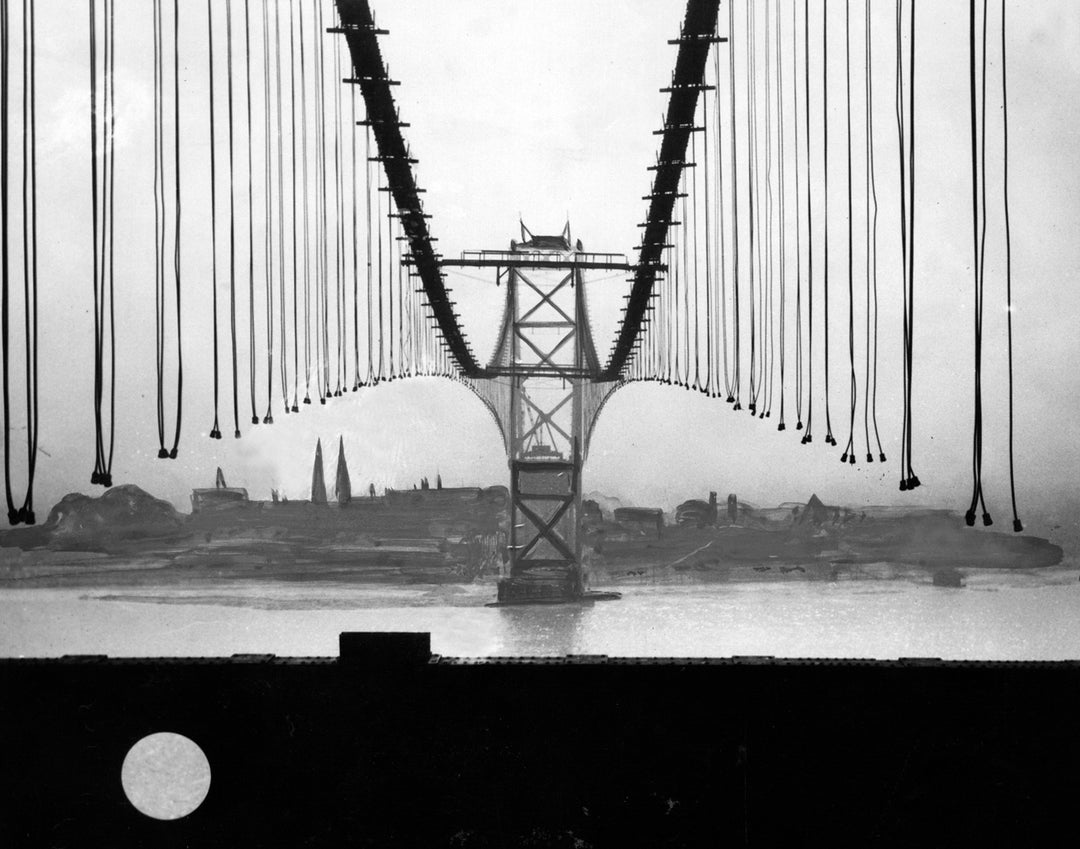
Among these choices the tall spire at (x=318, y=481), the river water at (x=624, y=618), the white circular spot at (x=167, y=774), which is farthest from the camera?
the river water at (x=624, y=618)

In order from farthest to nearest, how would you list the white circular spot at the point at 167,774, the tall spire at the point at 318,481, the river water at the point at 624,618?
the river water at the point at 624,618 < the tall spire at the point at 318,481 < the white circular spot at the point at 167,774

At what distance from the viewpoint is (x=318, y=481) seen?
1936cm

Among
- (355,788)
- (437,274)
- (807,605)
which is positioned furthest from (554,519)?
(355,788)

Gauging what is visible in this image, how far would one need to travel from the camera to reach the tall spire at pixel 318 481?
1803 cm

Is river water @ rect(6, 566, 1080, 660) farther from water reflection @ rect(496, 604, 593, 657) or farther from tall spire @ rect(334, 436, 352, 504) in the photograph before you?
tall spire @ rect(334, 436, 352, 504)

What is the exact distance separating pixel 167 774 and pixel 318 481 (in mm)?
13587

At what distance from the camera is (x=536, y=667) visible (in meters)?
5.89

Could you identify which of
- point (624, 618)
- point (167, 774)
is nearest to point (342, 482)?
point (624, 618)

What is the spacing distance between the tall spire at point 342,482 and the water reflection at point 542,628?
14.8 ft

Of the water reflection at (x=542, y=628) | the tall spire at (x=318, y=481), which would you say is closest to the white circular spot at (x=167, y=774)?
the tall spire at (x=318, y=481)

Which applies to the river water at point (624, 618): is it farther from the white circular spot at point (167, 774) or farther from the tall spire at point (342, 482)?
the white circular spot at point (167, 774)

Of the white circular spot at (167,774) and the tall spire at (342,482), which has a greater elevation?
the tall spire at (342,482)

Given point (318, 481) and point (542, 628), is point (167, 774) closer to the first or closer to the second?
point (318, 481)

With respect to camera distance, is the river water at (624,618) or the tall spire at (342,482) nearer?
the tall spire at (342,482)
